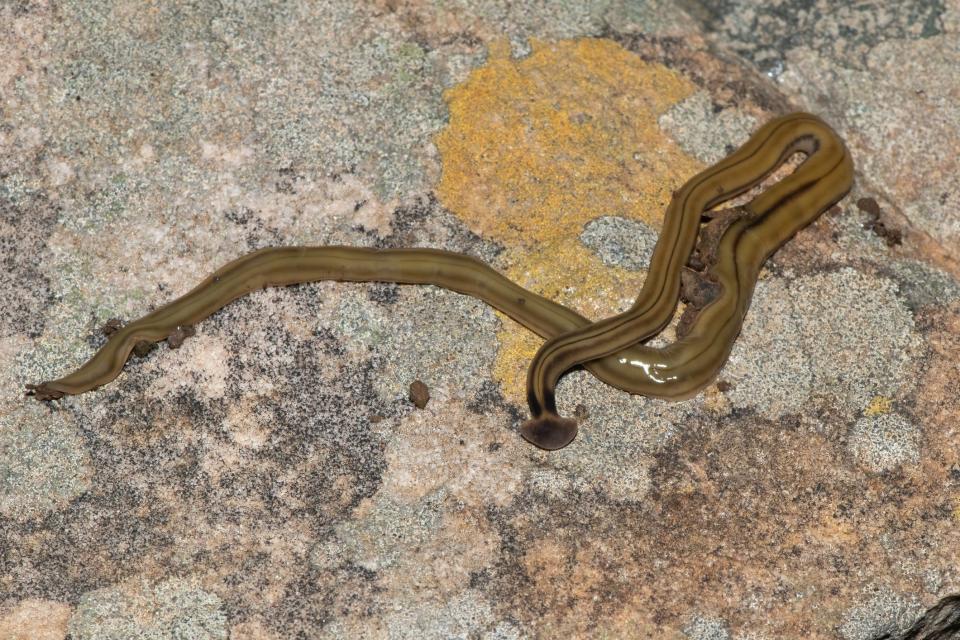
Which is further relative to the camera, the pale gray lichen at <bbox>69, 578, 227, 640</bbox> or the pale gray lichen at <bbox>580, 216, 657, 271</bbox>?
the pale gray lichen at <bbox>580, 216, 657, 271</bbox>

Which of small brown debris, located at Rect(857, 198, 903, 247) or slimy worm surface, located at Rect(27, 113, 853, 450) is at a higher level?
small brown debris, located at Rect(857, 198, 903, 247)

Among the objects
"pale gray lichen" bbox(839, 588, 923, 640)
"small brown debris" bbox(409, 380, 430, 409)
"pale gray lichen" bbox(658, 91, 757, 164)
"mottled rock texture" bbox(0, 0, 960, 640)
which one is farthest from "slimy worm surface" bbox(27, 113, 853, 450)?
"pale gray lichen" bbox(839, 588, 923, 640)

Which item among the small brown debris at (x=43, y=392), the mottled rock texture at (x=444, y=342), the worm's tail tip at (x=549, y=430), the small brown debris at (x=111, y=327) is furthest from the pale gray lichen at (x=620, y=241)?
the small brown debris at (x=43, y=392)

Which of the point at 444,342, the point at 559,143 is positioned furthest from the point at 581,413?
the point at 559,143

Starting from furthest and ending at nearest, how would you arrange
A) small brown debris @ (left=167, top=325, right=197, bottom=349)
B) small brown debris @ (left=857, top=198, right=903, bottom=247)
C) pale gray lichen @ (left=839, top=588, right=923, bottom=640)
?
1. small brown debris @ (left=857, top=198, right=903, bottom=247)
2. small brown debris @ (left=167, top=325, right=197, bottom=349)
3. pale gray lichen @ (left=839, top=588, right=923, bottom=640)

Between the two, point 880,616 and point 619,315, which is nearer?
point 880,616

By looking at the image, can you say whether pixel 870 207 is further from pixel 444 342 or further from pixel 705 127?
pixel 444 342

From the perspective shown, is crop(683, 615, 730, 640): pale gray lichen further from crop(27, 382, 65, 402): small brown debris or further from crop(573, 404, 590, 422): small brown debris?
crop(27, 382, 65, 402): small brown debris

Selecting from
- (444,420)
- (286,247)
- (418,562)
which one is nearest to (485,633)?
(418,562)
